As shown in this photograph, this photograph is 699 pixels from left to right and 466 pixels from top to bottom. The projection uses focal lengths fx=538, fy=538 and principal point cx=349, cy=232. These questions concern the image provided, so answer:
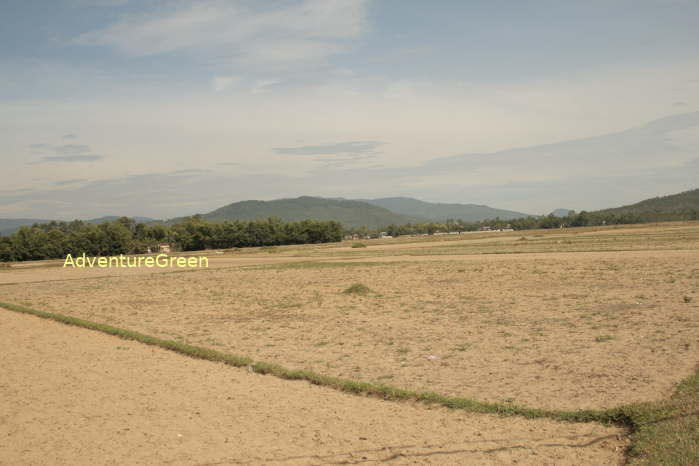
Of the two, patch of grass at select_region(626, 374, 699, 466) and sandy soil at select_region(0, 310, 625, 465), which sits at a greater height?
patch of grass at select_region(626, 374, 699, 466)

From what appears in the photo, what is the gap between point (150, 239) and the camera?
13200cm

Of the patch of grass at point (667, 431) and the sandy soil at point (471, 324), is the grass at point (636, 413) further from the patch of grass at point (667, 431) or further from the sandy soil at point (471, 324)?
the sandy soil at point (471, 324)

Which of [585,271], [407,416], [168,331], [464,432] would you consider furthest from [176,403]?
[585,271]

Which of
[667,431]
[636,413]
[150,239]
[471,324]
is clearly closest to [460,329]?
[471,324]

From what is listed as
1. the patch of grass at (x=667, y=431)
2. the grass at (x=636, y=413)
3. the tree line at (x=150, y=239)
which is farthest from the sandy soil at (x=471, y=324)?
the tree line at (x=150, y=239)

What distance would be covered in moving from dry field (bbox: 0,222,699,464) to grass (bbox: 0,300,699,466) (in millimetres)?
290

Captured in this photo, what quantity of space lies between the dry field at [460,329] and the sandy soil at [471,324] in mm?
49

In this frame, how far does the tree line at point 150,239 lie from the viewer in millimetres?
98500

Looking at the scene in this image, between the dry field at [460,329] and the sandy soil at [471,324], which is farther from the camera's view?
the sandy soil at [471,324]

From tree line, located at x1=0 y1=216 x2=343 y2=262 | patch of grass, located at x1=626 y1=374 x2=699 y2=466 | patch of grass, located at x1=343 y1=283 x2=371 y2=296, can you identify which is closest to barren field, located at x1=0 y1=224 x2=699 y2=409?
patch of grass, located at x1=343 y1=283 x2=371 y2=296

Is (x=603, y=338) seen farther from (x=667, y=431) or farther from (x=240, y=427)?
(x=240, y=427)

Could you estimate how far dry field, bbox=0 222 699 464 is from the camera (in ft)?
31.1

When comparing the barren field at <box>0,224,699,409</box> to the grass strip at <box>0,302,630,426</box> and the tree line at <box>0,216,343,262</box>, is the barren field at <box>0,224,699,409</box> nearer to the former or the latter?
the grass strip at <box>0,302,630,426</box>

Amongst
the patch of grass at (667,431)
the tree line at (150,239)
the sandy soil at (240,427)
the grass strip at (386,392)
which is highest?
the tree line at (150,239)
